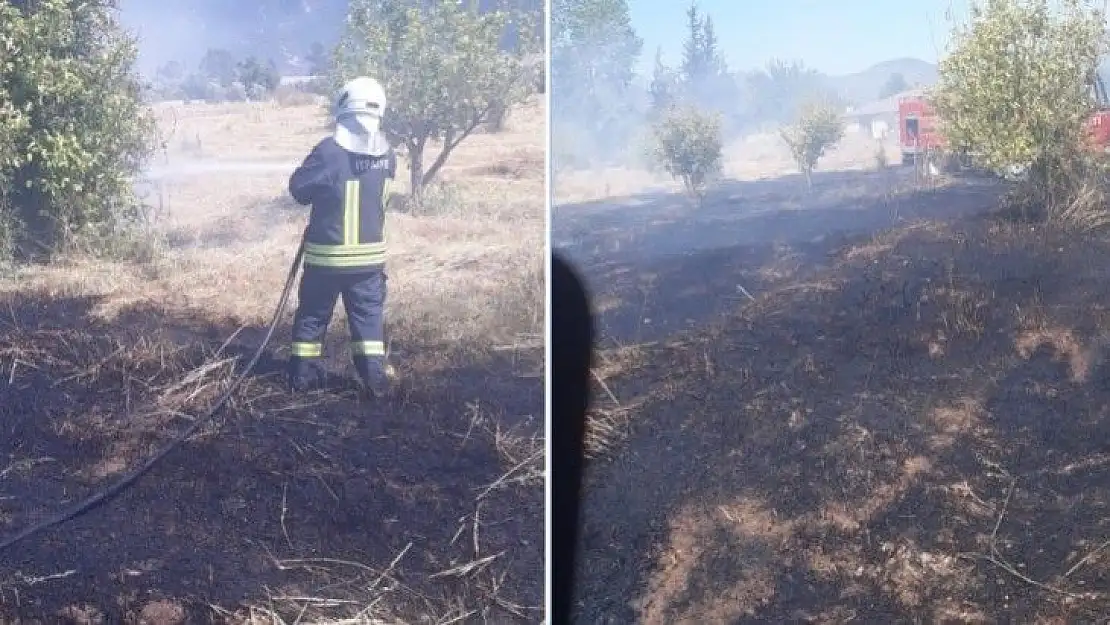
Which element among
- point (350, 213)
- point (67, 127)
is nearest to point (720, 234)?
point (350, 213)

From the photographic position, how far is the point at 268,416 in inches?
147

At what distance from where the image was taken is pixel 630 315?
3721 millimetres

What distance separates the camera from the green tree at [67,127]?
372 centimetres

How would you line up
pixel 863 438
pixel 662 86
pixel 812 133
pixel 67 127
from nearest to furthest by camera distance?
pixel 863 438
pixel 812 133
pixel 662 86
pixel 67 127

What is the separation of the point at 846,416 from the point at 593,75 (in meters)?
1.42

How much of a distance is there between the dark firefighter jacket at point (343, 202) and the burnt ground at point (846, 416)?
2.07 feet

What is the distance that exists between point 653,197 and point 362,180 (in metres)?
1.00

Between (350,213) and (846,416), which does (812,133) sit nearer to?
(846,416)

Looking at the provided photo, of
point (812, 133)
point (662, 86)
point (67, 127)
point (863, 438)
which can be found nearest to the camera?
point (863, 438)

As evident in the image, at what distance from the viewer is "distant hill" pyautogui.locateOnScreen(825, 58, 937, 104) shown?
345 cm

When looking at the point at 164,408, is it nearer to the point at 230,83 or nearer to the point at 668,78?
the point at 230,83

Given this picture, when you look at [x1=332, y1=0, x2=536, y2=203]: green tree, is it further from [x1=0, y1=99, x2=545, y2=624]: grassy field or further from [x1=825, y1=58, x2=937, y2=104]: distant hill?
[x1=825, y1=58, x2=937, y2=104]: distant hill

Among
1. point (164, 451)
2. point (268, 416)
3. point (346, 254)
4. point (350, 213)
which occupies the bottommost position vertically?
point (164, 451)

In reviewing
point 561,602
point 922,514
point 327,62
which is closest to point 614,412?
point 561,602
